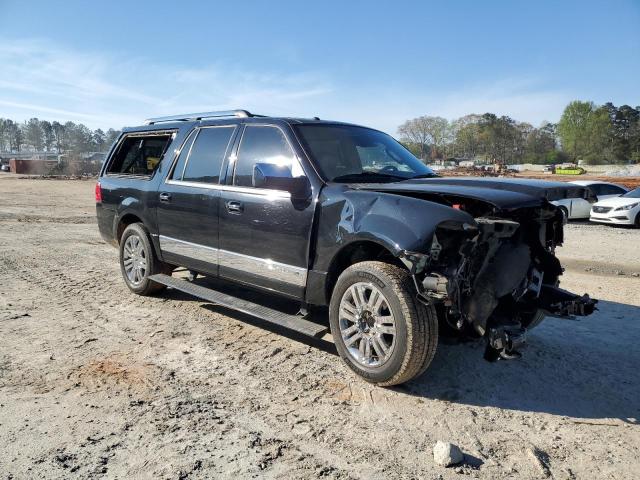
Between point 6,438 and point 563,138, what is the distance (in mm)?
124579

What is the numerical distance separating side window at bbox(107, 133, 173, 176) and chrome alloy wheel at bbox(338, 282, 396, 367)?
322 cm

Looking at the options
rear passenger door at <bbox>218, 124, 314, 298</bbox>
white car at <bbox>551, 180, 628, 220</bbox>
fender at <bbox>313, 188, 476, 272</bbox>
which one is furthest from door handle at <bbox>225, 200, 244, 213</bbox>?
white car at <bbox>551, 180, 628, 220</bbox>

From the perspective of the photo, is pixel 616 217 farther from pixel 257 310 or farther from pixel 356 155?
pixel 257 310

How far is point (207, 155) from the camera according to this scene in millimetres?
5180

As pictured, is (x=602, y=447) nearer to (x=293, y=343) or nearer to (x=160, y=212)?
(x=293, y=343)

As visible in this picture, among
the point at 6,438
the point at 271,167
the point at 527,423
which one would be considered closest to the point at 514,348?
the point at 527,423

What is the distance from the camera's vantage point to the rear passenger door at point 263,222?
4.19 m

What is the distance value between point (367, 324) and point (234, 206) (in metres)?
1.74

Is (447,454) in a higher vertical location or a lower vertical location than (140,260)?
lower

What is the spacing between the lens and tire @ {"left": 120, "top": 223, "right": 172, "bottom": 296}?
5871 millimetres

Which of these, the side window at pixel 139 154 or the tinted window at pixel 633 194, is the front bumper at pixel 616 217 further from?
the side window at pixel 139 154

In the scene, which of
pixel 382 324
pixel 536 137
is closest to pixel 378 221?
pixel 382 324

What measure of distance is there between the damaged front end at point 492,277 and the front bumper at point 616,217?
1239cm

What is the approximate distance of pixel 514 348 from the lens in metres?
3.32
